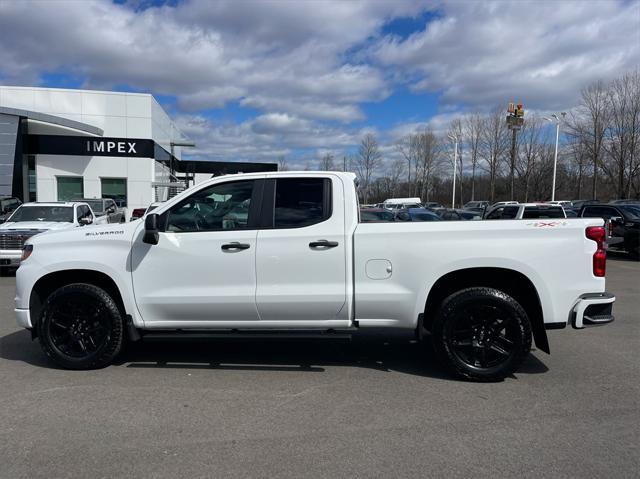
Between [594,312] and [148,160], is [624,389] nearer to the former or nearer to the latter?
[594,312]

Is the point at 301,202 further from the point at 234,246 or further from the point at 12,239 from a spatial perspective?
the point at 12,239

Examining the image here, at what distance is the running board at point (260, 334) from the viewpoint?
517 cm

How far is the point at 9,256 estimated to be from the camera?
12484mm

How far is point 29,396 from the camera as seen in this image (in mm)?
4672

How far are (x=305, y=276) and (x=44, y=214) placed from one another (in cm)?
1220

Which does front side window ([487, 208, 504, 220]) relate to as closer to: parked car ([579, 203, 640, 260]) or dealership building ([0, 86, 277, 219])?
parked car ([579, 203, 640, 260])

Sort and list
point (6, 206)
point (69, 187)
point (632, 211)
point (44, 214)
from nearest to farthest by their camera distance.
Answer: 1. point (44, 214)
2. point (632, 211)
3. point (6, 206)
4. point (69, 187)

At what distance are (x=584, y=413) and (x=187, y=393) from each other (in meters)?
3.39

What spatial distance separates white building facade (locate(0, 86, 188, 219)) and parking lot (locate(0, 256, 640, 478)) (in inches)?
1028

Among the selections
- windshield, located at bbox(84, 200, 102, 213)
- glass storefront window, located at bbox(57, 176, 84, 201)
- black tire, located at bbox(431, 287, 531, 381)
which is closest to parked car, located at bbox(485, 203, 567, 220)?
black tire, located at bbox(431, 287, 531, 381)

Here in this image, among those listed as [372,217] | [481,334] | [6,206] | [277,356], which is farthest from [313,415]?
[6,206]

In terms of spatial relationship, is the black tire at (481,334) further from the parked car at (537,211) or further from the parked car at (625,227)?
the parked car at (625,227)

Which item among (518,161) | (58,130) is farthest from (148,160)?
(518,161)

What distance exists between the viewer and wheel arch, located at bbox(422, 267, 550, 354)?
5.01 metres
